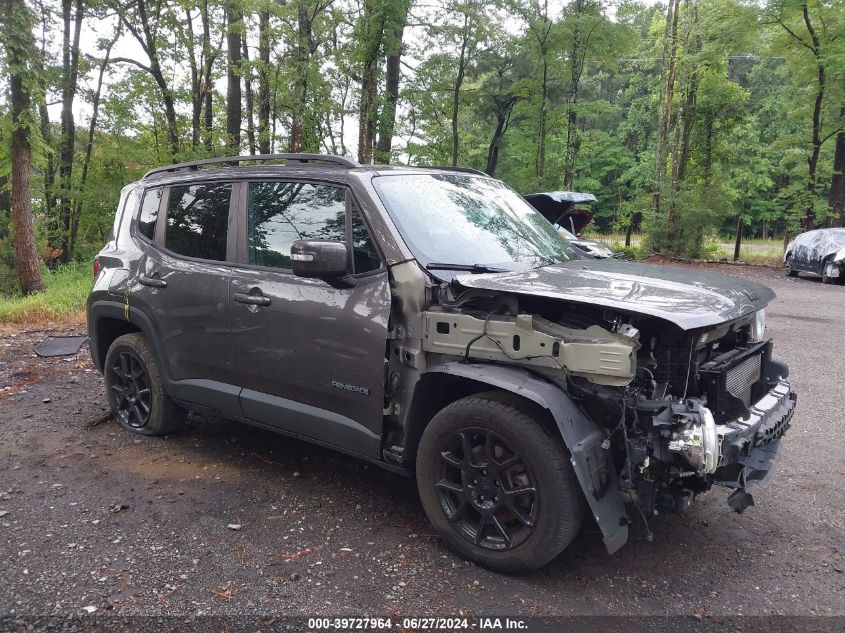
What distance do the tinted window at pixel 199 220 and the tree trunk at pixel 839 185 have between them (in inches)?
779

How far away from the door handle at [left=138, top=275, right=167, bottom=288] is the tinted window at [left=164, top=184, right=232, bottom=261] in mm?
237

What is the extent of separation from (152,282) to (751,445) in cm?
389

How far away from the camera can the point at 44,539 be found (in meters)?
3.33

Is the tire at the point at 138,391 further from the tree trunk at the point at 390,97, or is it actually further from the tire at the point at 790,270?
the tire at the point at 790,270

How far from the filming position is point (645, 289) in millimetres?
2975

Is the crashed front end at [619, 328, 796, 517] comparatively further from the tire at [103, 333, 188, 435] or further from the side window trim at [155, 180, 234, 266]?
the tire at [103, 333, 188, 435]

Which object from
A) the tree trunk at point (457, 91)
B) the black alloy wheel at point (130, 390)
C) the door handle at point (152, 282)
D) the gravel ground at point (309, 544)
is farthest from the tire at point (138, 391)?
the tree trunk at point (457, 91)

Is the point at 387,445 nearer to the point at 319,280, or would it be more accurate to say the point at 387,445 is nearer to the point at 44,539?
the point at 319,280

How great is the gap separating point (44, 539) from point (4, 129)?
35.3 feet

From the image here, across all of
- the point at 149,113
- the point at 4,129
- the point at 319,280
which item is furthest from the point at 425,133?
the point at 319,280

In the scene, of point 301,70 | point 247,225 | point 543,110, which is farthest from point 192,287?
point 543,110

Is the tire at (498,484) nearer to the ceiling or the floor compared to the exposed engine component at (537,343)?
nearer to the floor

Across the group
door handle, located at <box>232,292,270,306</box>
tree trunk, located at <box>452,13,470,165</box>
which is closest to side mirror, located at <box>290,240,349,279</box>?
door handle, located at <box>232,292,270,306</box>

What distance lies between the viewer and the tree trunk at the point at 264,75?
15891 mm
